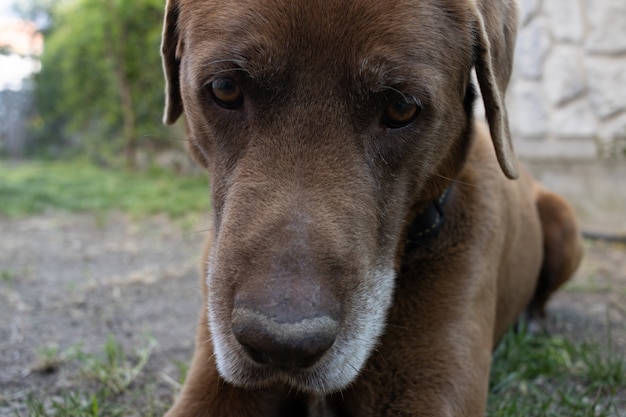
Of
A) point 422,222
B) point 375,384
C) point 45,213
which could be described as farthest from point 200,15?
point 45,213

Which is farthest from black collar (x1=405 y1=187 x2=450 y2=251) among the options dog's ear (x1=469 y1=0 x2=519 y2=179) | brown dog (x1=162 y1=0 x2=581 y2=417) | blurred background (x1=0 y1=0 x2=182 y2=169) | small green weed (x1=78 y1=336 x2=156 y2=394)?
blurred background (x1=0 y1=0 x2=182 y2=169)

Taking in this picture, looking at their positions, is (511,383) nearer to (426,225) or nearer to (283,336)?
(426,225)

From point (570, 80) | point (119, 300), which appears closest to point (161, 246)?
point (119, 300)

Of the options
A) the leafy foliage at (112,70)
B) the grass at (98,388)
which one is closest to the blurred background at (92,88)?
the leafy foliage at (112,70)

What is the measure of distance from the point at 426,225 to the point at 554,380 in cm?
100

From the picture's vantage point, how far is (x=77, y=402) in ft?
7.48

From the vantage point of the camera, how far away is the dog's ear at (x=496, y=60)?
76.0 inches

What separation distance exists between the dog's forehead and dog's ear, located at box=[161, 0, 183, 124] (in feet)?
1.58

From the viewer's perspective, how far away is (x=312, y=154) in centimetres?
165

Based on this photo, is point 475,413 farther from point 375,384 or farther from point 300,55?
point 300,55

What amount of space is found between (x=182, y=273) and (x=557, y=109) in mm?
3697

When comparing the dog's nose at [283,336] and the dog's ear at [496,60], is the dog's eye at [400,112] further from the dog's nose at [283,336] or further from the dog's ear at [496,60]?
the dog's nose at [283,336]

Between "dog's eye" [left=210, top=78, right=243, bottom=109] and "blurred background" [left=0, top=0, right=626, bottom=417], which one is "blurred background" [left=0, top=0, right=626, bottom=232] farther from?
"dog's eye" [left=210, top=78, right=243, bottom=109]

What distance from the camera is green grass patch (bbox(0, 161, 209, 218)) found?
7574mm
